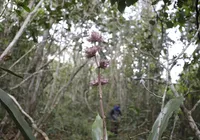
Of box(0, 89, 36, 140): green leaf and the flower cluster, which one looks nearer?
box(0, 89, 36, 140): green leaf

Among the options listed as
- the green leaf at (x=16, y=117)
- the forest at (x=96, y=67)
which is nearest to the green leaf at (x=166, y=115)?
the forest at (x=96, y=67)

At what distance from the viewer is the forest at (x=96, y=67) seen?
790mm

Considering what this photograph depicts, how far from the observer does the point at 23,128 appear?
0.45m

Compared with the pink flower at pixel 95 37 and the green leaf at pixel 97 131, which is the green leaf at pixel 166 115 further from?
the pink flower at pixel 95 37

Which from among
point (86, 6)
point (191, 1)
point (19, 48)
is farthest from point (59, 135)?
point (191, 1)

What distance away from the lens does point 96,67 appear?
0.90 metres

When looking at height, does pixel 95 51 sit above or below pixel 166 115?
above

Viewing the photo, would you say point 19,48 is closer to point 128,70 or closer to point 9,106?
point 9,106

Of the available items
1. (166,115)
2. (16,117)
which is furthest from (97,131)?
(16,117)

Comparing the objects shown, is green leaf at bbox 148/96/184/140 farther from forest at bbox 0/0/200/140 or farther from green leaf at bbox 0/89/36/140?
green leaf at bbox 0/89/36/140

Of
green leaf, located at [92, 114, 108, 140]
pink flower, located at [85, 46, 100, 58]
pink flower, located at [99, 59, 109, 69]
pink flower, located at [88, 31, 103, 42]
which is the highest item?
pink flower, located at [88, 31, 103, 42]

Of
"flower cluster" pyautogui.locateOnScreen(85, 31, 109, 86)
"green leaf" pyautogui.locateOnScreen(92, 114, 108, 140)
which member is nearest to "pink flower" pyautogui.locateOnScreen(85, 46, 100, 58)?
"flower cluster" pyautogui.locateOnScreen(85, 31, 109, 86)

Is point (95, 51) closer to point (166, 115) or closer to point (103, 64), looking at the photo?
point (103, 64)

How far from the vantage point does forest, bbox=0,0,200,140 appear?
79cm
